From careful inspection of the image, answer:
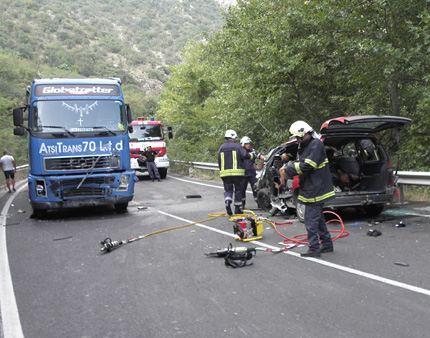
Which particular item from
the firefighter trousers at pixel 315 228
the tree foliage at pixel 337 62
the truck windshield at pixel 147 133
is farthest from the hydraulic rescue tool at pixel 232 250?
the truck windshield at pixel 147 133

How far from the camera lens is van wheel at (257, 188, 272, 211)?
10.6m

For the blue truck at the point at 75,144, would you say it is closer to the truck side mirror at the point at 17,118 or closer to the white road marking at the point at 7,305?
the truck side mirror at the point at 17,118

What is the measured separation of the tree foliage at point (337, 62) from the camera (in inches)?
464

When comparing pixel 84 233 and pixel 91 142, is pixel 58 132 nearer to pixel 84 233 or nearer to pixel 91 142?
pixel 91 142

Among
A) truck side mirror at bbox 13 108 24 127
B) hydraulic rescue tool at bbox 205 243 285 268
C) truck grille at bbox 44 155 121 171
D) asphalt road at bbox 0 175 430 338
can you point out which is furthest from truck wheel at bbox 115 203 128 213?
hydraulic rescue tool at bbox 205 243 285 268

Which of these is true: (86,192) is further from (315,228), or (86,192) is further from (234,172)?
(315,228)

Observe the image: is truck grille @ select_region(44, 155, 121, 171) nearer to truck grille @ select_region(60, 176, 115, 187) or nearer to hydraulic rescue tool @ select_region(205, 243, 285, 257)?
truck grille @ select_region(60, 176, 115, 187)

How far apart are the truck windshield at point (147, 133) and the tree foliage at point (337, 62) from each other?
6.25 metres

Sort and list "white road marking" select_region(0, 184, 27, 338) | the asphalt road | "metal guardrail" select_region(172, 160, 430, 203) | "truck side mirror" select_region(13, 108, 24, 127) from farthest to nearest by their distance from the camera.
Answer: "truck side mirror" select_region(13, 108, 24, 127) < "metal guardrail" select_region(172, 160, 430, 203) < "white road marking" select_region(0, 184, 27, 338) < the asphalt road

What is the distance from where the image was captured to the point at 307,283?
5098mm

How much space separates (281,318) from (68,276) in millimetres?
3055

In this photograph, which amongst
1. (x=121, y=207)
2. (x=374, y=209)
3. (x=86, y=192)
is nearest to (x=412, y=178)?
(x=374, y=209)

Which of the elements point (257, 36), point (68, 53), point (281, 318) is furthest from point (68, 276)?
point (68, 53)

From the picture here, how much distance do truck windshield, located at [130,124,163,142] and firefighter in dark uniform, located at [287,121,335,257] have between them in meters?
17.7
